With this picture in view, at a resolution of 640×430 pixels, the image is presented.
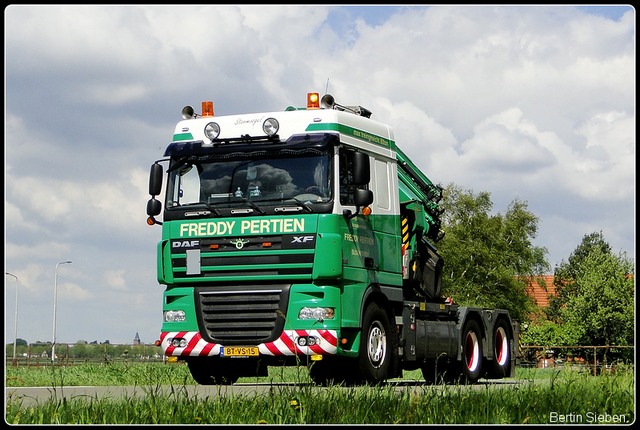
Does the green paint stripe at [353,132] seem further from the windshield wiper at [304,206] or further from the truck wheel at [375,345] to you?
the truck wheel at [375,345]

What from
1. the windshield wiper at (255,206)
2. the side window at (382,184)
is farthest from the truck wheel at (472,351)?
the windshield wiper at (255,206)

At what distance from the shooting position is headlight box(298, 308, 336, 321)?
11.8 metres

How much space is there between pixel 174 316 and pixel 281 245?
196 centimetres

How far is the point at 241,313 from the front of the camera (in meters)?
12.1

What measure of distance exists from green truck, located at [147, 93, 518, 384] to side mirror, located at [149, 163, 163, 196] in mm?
16

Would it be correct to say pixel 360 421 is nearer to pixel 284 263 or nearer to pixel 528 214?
pixel 284 263

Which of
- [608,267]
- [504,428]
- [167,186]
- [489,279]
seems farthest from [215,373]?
[608,267]

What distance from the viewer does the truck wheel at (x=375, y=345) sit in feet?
40.7

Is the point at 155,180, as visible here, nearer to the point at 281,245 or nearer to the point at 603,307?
the point at 281,245

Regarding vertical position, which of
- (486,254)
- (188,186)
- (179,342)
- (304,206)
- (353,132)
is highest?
(486,254)

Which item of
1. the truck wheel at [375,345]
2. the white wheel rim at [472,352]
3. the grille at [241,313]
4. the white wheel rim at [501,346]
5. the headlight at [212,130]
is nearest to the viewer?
the grille at [241,313]

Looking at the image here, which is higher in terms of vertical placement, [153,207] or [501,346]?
[153,207]

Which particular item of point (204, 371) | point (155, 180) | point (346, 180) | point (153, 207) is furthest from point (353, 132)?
point (204, 371)

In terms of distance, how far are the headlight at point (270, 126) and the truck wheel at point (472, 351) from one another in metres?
5.76
